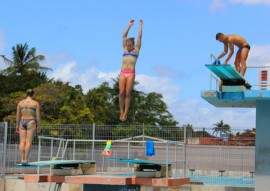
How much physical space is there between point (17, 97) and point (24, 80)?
19.1 ft

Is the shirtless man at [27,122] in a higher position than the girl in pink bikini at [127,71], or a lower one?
lower

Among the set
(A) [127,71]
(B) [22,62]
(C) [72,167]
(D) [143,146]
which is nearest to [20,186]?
(D) [143,146]

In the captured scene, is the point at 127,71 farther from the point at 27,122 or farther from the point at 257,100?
the point at 257,100

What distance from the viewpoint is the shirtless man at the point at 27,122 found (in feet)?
44.0

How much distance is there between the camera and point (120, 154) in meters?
25.3

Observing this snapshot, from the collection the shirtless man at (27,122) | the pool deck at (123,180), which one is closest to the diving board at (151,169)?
the pool deck at (123,180)

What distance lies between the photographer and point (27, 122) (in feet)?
44.2

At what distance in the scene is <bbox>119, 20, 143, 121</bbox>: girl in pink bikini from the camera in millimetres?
12188

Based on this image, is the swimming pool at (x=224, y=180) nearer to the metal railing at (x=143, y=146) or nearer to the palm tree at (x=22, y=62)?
the metal railing at (x=143, y=146)

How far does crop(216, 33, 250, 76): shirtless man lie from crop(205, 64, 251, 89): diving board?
50 centimetres

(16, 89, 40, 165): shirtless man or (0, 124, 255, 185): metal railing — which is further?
(0, 124, 255, 185): metal railing

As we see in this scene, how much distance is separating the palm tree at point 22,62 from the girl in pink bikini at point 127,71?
143 ft

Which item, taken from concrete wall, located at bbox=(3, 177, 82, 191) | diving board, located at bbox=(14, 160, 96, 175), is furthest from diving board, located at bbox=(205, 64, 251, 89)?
concrete wall, located at bbox=(3, 177, 82, 191)

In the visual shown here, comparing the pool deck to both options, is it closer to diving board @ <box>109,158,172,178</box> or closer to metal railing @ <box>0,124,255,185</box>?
diving board @ <box>109,158,172,178</box>
